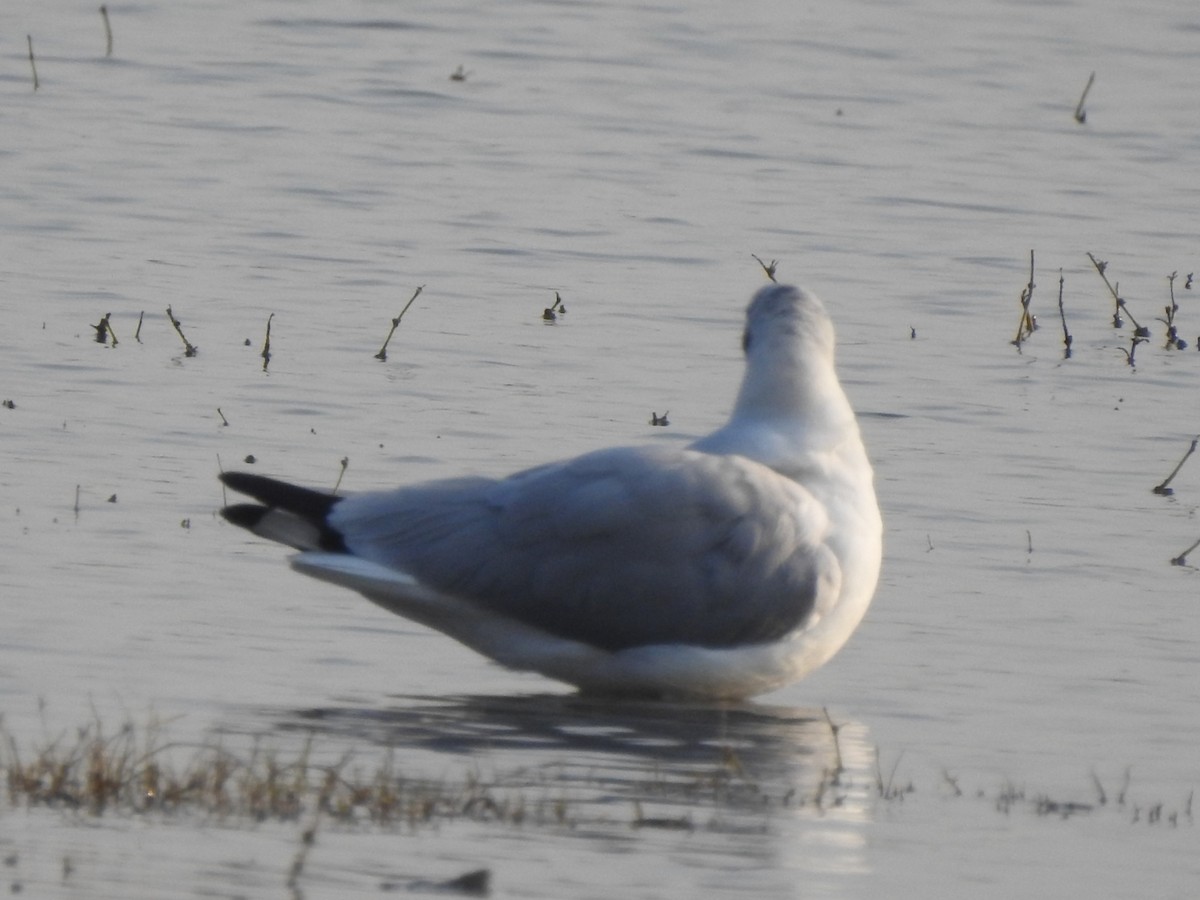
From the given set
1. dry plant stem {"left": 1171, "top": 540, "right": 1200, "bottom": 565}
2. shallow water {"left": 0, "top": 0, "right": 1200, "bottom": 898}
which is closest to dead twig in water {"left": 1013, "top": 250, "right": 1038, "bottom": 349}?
shallow water {"left": 0, "top": 0, "right": 1200, "bottom": 898}

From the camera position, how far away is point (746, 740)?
767 centimetres

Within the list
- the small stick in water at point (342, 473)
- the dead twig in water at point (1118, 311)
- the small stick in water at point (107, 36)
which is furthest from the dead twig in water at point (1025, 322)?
the small stick in water at point (107, 36)

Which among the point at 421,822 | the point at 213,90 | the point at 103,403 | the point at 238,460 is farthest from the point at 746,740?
the point at 213,90

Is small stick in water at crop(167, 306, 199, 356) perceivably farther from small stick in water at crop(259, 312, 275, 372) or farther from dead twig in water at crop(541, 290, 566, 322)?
dead twig in water at crop(541, 290, 566, 322)

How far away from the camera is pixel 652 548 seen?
782 cm

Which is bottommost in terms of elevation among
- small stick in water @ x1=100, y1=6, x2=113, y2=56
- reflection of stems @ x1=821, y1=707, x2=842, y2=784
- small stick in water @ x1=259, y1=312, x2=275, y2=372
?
reflection of stems @ x1=821, y1=707, x2=842, y2=784

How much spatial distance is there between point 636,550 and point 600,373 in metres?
4.76

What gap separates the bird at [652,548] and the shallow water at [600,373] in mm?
207

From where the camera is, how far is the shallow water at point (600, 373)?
6.75 meters

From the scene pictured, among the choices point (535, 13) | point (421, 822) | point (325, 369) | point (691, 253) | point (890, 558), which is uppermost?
point (535, 13)

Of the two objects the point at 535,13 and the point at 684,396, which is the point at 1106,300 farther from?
the point at 535,13

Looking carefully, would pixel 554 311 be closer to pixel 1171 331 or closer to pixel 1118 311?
pixel 1118 311

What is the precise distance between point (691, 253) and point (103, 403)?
16.5ft

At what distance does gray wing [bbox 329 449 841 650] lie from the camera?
7.73 meters
